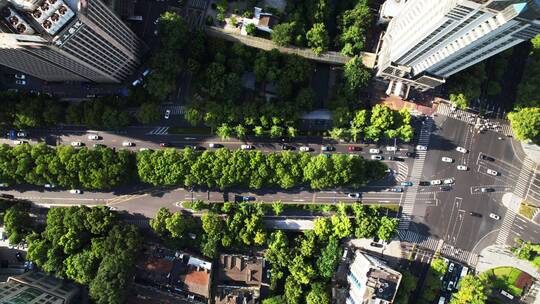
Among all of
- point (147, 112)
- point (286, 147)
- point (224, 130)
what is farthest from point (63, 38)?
point (286, 147)

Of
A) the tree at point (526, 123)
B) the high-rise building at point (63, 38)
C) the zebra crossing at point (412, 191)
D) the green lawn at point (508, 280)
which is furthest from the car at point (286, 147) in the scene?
the green lawn at point (508, 280)

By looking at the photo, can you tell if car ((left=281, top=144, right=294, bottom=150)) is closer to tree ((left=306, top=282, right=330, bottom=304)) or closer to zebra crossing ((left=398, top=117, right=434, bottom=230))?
zebra crossing ((left=398, top=117, right=434, bottom=230))

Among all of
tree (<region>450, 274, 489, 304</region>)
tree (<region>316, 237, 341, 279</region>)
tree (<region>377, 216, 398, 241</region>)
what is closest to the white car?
tree (<region>377, 216, 398, 241</region>)

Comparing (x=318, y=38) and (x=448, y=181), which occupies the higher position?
(x=318, y=38)

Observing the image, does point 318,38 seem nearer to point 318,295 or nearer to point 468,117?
point 468,117

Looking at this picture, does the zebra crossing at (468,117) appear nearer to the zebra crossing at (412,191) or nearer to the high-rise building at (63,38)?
the zebra crossing at (412,191)

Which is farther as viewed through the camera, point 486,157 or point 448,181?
point 486,157

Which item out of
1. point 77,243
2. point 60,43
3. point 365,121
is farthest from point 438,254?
point 60,43
